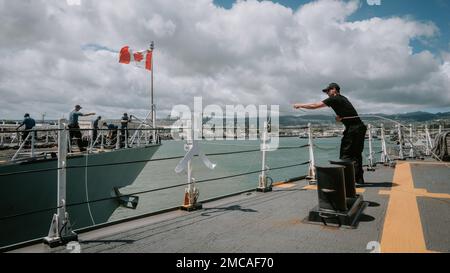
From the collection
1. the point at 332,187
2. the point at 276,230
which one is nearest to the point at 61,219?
the point at 276,230

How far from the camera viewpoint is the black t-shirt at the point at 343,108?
4.39 metres

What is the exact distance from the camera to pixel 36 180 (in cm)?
806

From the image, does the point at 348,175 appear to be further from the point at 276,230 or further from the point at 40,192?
the point at 40,192

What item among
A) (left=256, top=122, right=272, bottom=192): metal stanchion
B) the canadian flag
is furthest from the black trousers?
the canadian flag

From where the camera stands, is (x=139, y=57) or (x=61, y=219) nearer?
(x=61, y=219)

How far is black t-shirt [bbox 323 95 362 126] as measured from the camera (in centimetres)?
439

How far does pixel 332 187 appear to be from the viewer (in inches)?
127

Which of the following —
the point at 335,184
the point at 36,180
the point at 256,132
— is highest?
the point at 256,132

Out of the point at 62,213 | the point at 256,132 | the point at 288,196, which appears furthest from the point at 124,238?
the point at 256,132

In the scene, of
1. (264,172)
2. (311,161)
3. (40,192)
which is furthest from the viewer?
(40,192)

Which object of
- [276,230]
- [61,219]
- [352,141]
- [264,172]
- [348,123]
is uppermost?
[348,123]

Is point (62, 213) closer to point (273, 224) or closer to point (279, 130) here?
point (273, 224)

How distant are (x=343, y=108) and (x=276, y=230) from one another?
2187 mm
